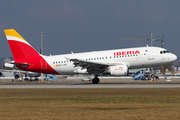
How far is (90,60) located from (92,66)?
5.53 ft

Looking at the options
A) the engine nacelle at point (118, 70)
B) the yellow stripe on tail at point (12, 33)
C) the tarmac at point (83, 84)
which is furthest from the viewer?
the yellow stripe on tail at point (12, 33)

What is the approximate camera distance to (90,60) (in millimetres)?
44125

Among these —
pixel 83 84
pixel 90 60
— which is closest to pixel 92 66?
pixel 90 60

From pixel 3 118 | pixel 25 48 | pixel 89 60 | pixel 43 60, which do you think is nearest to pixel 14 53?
pixel 25 48

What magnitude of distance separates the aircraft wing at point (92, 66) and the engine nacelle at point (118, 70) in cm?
111

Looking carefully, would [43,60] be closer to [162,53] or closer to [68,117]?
[162,53]

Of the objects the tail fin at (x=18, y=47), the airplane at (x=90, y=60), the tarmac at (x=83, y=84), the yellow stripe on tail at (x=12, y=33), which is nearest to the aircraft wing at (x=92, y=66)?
the airplane at (x=90, y=60)

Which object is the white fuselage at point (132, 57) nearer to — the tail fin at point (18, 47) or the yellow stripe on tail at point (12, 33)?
the tail fin at point (18, 47)

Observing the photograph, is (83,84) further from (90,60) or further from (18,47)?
(18,47)

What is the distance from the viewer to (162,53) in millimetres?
43344

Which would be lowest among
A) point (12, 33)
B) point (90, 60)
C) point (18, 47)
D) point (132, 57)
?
point (90, 60)

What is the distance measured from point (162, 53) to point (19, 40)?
75.8 ft

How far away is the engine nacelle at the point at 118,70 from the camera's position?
41.8 meters

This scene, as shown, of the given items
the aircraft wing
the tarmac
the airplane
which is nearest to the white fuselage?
the airplane
